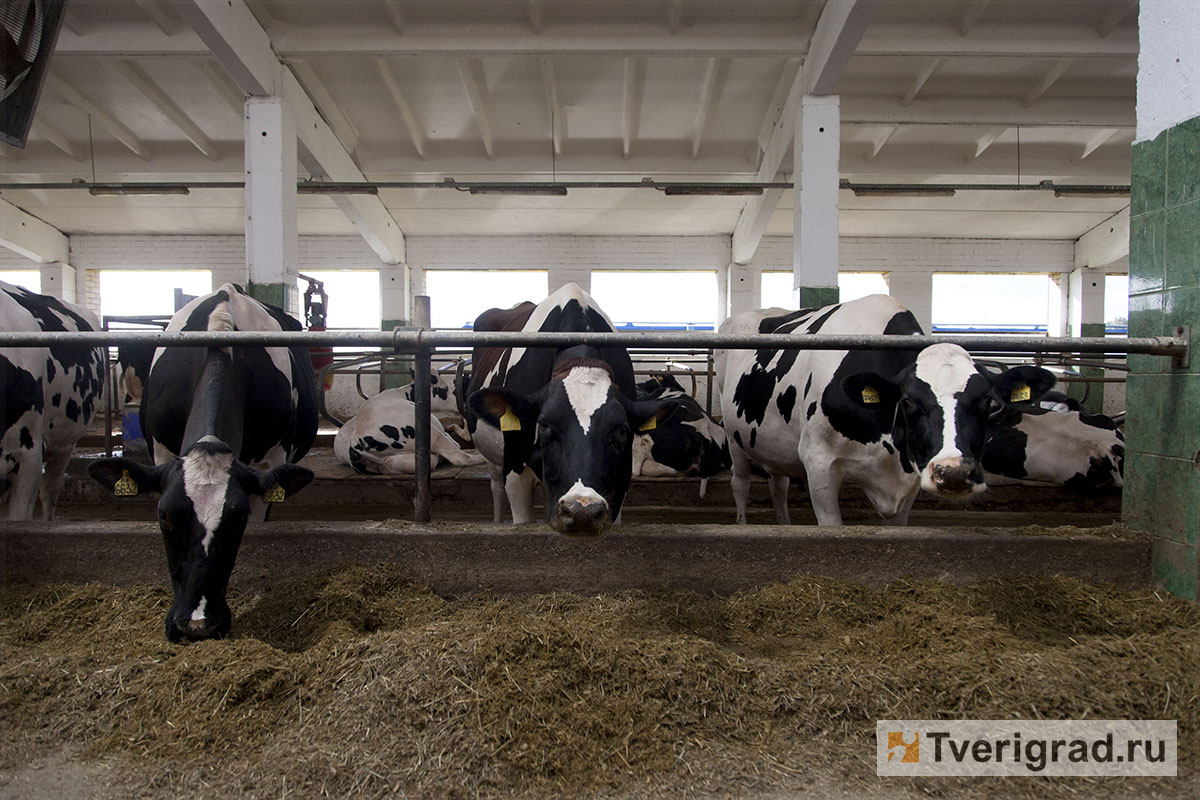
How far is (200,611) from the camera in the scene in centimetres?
230

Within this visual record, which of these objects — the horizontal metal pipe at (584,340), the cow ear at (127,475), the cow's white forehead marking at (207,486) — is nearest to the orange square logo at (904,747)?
the horizontal metal pipe at (584,340)

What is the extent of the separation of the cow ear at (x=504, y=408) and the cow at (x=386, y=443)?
156 inches

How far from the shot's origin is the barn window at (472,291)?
17.9m

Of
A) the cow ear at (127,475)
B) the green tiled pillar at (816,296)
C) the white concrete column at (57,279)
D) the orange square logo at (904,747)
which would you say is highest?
the white concrete column at (57,279)

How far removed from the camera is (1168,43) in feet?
9.11

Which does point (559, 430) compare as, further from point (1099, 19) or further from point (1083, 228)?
point (1083, 228)

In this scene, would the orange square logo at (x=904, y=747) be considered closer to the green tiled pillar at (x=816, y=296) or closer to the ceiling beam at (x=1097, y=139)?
the green tiled pillar at (x=816, y=296)

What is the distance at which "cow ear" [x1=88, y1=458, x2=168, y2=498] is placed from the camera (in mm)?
2551

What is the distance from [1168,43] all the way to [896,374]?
161 cm

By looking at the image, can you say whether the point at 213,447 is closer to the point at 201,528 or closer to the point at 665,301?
the point at 201,528

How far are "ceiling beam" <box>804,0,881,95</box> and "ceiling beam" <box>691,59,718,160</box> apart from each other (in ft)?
5.11

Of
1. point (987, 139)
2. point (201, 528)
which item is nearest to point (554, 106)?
point (987, 139)

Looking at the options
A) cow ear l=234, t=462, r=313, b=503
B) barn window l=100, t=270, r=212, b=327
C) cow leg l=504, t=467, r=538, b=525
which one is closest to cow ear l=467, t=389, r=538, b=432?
cow leg l=504, t=467, r=538, b=525

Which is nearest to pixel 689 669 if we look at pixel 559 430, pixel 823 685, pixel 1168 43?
→ pixel 823 685
